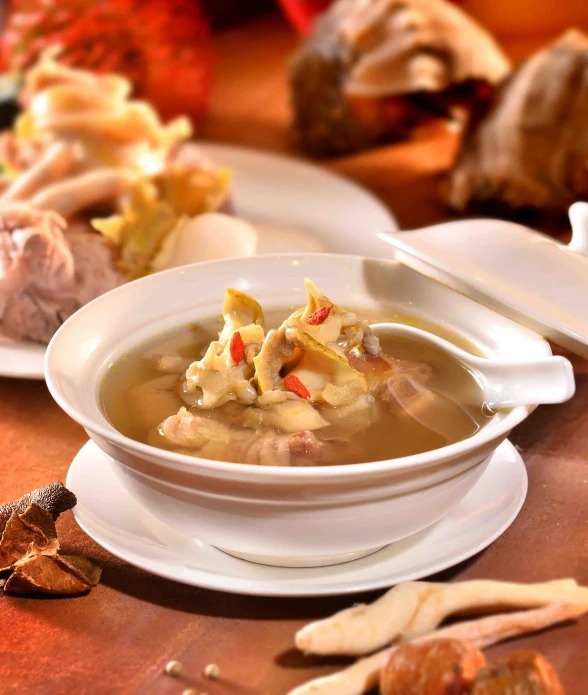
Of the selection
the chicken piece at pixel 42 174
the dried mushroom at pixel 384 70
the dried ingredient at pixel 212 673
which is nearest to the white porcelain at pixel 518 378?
the dried ingredient at pixel 212 673

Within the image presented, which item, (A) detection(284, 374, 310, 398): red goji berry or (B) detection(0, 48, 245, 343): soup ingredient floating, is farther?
(B) detection(0, 48, 245, 343): soup ingredient floating

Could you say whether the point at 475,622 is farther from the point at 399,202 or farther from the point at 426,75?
the point at 426,75

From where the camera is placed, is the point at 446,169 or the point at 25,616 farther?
the point at 446,169

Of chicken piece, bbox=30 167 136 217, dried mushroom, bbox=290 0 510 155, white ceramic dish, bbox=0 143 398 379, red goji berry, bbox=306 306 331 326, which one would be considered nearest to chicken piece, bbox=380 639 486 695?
red goji berry, bbox=306 306 331 326

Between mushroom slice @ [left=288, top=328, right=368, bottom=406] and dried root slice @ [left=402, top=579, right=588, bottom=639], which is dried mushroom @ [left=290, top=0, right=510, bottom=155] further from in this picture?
dried root slice @ [left=402, top=579, right=588, bottom=639]

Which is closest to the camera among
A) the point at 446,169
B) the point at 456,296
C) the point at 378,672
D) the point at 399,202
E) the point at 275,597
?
the point at 378,672

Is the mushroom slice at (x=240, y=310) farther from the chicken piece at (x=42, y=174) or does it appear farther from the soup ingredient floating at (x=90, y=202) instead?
the chicken piece at (x=42, y=174)

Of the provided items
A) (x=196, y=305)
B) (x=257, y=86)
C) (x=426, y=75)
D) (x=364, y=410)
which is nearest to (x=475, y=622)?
(x=364, y=410)

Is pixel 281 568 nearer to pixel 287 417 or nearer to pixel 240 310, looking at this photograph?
pixel 287 417
